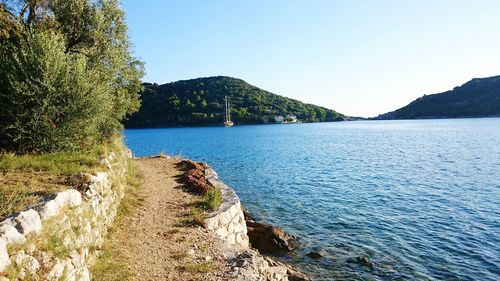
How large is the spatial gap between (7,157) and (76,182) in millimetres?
3704

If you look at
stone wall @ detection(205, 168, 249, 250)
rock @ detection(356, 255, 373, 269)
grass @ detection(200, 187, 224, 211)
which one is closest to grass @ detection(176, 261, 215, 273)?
stone wall @ detection(205, 168, 249, 250)

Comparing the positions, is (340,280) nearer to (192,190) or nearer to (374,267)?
(374,267)

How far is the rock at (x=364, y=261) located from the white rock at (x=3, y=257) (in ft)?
52.7

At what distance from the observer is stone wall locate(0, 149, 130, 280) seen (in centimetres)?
697

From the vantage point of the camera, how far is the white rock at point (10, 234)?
6.84 meters

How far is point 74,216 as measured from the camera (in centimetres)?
980

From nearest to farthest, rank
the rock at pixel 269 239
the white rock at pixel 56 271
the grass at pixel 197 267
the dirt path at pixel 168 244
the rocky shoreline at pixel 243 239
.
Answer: the white rock at pixel 56 271 < the dirt path at pixel 168 244 < the grass at pixel 197 267 < the rocky shoreline at pixel 243 239 < the rock at pixel 269 239

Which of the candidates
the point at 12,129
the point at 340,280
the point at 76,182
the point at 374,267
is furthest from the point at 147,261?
the point at 374,267

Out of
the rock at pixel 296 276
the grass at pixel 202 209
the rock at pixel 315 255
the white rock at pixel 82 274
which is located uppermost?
the white rock at pixel 82 274

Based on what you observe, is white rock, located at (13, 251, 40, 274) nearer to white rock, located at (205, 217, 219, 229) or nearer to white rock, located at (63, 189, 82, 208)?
white rock, located at (63, 189, 82, 208)

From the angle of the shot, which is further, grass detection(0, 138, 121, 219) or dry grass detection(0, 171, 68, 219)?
grass detection(0, 138, 121, 219)

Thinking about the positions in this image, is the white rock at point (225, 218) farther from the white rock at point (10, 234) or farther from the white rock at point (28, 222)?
the white rock at point (10, 234)

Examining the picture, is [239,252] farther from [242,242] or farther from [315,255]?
[315,255]

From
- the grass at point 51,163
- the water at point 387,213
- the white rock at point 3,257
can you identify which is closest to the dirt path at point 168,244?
the grass at point 51,163
